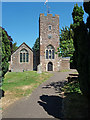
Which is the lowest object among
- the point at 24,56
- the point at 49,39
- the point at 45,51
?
the point at 24,56

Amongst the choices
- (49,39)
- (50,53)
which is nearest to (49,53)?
(50,53)

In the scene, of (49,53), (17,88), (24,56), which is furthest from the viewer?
(49,53)

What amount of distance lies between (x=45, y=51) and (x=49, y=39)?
153 inches

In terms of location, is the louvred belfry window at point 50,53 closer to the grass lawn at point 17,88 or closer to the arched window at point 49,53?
the arched window at point 49,53

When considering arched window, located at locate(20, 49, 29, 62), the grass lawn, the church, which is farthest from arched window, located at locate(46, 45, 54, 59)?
the grass lawn

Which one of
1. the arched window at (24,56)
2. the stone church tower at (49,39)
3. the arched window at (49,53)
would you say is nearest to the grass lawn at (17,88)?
the arched window at (24,56)

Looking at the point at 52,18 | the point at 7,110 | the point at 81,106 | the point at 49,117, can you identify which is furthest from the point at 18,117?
the point at 52,18

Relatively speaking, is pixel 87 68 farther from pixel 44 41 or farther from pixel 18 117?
pixel 44 41

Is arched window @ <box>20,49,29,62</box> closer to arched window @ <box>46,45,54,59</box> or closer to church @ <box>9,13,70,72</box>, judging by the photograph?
church @ <box>9,13,70,72</box>

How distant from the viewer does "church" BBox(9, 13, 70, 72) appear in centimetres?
2961

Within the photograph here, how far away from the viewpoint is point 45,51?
1181 inches

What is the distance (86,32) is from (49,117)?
6077 millimetres

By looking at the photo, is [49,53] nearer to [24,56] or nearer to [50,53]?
[50,53]

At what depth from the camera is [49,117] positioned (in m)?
5.52
